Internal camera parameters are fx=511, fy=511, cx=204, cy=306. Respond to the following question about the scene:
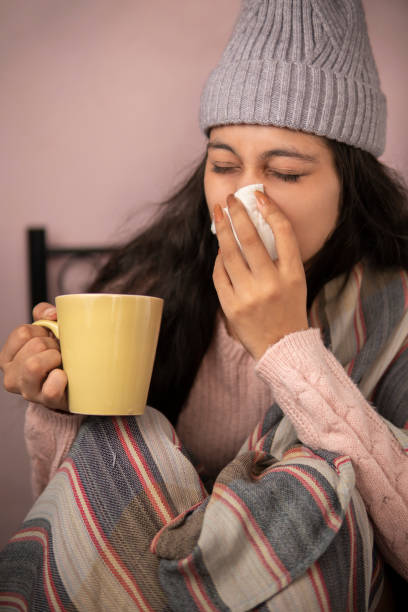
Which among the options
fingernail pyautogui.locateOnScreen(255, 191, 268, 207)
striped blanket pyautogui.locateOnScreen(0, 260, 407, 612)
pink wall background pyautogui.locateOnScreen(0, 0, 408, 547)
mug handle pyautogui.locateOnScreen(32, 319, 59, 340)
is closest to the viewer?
striped blanket pyautogui.locateOnScreen(0, 260, 407, 612)

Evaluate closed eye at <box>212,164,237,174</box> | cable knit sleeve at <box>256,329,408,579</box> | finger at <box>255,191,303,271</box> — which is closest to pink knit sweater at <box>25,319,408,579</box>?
cable knit sleeve at <box>256,329,408,579</box>

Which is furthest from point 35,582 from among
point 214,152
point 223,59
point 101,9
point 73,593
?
point 101,9

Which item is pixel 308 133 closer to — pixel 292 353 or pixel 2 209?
pixel 292 353

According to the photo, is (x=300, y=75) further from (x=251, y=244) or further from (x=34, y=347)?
(x=34, y=347)

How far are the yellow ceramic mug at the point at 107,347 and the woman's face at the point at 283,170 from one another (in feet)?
1.09

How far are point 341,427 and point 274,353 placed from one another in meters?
0.14

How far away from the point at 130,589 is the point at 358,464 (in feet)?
1.10

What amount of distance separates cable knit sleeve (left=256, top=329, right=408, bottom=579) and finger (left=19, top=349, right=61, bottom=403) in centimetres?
28

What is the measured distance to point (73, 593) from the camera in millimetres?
599

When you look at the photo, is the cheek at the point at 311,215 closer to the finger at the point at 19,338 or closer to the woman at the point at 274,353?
the woman at the point at 274,353

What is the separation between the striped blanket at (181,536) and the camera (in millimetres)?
583

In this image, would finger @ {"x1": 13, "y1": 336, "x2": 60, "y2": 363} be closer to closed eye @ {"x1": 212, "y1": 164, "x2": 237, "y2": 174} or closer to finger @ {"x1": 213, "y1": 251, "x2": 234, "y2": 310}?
finger @ {"x1": 213, "y1": 251, "x2": 234, "y2": 310}

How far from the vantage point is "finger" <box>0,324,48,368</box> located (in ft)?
2.41

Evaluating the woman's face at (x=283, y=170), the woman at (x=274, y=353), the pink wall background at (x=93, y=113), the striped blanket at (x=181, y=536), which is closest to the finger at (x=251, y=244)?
the woman at (x=274, y=353)
